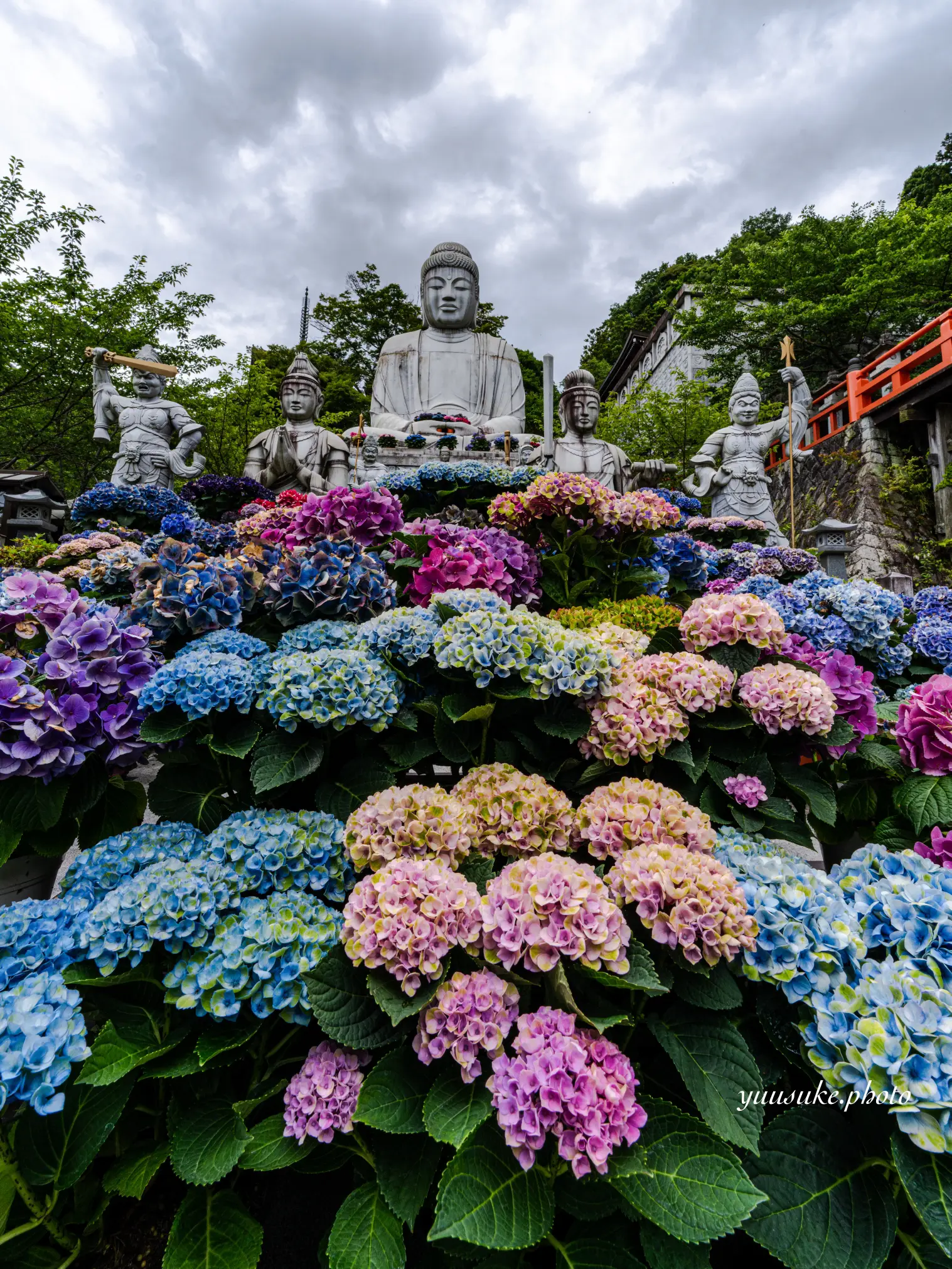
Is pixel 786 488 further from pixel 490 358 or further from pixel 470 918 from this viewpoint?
pixel 470 918

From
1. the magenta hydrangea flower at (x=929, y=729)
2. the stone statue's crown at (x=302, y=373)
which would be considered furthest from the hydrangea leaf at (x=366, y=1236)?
the stone statue's crown at (x=302, y=373)

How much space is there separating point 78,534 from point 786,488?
16.9 m

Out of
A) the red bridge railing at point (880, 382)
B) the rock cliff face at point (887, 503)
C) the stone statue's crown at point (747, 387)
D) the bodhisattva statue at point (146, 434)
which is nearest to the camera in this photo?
the bodhisattva statue at point (146, 434)

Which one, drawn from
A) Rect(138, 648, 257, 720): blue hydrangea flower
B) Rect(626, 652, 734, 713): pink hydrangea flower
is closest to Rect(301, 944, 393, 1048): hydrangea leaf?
Rect(138, 648, 257, 720): blue hydrangea flower

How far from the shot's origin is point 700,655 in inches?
72.7

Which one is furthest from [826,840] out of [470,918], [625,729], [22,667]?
[22,667]

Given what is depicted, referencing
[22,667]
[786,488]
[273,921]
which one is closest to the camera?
[273,921]

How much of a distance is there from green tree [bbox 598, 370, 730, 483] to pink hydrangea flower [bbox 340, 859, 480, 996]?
1476 cm

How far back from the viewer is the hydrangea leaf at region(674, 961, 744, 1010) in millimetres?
1074

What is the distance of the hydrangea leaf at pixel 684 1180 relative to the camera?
0.86m

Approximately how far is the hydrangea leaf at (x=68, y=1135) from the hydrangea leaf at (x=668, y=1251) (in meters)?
0.94

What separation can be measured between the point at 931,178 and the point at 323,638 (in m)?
30.0

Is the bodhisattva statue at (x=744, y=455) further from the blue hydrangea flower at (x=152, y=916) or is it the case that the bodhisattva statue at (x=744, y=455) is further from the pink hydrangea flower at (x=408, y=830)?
the blue hydrangea flower at (x=152, y=916)

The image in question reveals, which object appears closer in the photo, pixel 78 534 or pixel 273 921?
pixel 273 921
